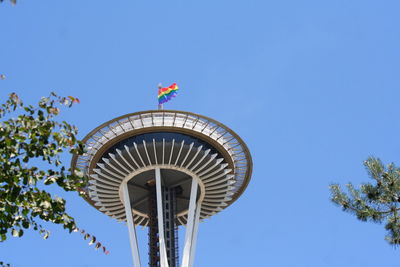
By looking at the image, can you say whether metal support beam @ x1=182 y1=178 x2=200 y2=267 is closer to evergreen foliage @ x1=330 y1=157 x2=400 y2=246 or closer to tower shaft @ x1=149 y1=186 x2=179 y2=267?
tower shaft @ x1=149 y1=186 x2=179 y2=267

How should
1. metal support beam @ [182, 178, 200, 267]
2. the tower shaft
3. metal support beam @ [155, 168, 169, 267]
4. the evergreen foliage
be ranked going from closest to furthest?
the evergreen foliage, metal support beam @ [155, 168, 169, 267], the tower shaft, metal support beam @ [182, 178, 200, 267]

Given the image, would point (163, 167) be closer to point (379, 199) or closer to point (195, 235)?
point (195, 235)

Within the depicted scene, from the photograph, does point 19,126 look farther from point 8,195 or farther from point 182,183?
point 182,183

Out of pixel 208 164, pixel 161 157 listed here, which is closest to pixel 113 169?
pixel 161 157

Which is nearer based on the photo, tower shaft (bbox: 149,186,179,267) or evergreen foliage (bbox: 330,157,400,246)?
evergreen foliage (bbox: 330,157,400,246)

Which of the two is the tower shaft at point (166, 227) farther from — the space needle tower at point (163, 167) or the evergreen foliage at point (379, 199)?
the evergreen foliage at point (379, 199)

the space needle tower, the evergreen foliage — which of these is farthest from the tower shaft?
the evergreen foliage
